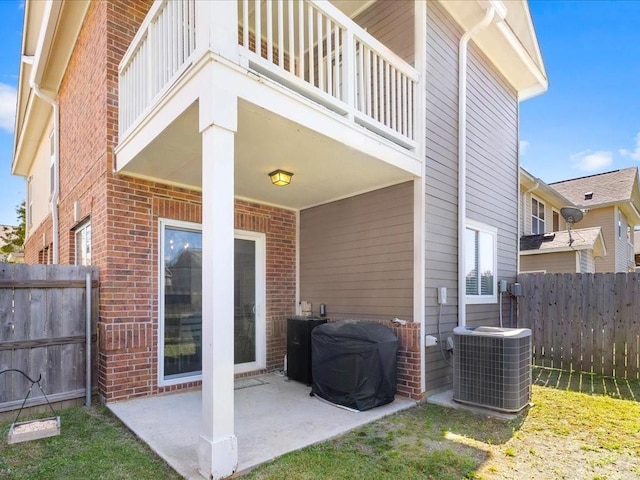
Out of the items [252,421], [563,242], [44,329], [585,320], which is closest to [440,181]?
[585,320]

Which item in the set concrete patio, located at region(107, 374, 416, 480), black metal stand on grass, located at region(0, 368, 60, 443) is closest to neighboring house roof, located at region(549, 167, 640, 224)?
concrete patio, located at region(107, 374, 416, 480)

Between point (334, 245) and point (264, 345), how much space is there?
6.25 feet

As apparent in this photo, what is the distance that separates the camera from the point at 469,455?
3285 mm

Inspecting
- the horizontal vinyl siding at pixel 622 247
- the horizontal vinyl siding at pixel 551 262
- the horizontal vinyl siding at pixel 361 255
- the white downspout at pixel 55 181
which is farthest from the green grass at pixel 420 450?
the horizontal vinyl siding at pixel 622 247

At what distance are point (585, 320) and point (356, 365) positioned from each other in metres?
4.39

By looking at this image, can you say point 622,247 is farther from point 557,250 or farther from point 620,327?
point 620,327

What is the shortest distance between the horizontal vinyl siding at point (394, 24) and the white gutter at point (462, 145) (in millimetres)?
1131

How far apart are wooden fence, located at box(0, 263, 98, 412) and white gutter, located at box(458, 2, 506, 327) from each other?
15.7 feet

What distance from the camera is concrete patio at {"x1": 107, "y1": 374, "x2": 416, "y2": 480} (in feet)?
10.5

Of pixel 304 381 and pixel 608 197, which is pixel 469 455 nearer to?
pixel 304 381

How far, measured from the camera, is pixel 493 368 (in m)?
4.30

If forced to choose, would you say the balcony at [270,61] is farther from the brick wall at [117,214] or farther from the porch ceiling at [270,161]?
the brick wall at [117,214]

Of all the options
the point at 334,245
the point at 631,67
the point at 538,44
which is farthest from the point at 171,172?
the point at 631,67

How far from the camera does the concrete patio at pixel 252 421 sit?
3199 mm
